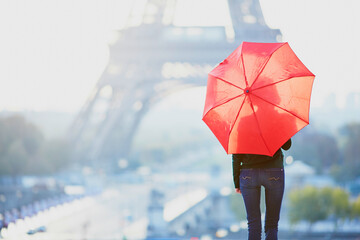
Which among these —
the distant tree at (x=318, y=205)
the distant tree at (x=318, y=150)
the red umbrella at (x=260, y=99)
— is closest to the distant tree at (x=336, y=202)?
the distant tree at (x=318, y=205)

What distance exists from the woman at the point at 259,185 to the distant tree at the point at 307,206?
18.2 metres

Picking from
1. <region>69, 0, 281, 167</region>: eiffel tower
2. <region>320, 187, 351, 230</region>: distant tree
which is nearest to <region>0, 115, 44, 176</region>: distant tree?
<region>69, 0, 281, 167</region>: eiffel tower

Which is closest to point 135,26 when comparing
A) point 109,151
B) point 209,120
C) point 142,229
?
point 109,151

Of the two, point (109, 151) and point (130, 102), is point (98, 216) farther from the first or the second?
point (109, 151)

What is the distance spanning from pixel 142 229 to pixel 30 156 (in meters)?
16.6

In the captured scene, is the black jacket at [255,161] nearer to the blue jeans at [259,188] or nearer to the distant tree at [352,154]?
the blue jeans at [259,188]

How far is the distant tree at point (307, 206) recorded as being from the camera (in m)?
21.8

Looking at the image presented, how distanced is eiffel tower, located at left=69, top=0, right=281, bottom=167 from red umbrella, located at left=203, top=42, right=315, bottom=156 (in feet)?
72.4

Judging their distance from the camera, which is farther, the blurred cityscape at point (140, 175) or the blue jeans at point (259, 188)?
the blurred cityscape at point (140, 175)

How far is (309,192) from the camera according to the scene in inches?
888

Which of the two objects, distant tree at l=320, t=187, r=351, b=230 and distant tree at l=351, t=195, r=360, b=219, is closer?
distant tree at l=320, t=187, r=351, b=230

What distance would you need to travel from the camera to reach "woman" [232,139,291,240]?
12.2ft

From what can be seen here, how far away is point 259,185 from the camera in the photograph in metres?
3.71

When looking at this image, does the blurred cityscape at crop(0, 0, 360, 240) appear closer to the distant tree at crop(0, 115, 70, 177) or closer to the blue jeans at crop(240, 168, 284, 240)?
the distant tree at crop(0, 115, 70, 177)
